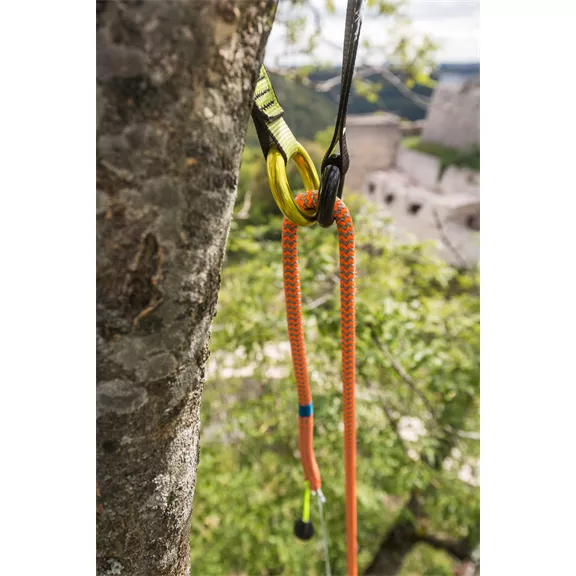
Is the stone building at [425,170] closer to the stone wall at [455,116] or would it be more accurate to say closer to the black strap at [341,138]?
the stone wall at [455,116]

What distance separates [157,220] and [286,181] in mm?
224

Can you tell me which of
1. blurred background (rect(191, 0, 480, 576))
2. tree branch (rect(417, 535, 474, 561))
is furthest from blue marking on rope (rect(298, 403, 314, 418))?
tree branch (rect(417, 535, 474, 561))

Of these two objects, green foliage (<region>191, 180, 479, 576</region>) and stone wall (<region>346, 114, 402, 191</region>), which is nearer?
green foliage (<region>191, 180, 479, 576</region>)

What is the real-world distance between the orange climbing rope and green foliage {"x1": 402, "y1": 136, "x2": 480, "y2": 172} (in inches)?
229

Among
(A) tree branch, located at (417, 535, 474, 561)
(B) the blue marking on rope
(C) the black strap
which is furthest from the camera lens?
(A) tree branch, located at (417, 535, 474, 561)

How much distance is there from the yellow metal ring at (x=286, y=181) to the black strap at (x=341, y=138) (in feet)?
0.10

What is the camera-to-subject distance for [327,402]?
1.75 meters

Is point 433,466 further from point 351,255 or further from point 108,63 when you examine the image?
point 108,63

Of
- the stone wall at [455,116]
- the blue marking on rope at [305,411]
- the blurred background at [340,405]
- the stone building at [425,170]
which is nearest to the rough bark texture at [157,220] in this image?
the blue marking on rope at [305,411]

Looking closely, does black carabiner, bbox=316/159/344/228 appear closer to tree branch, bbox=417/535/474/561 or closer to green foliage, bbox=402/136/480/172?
tree branch, bbox=417/535/474/561

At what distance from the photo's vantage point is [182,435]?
458 mm

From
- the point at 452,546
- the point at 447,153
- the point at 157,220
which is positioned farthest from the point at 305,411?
the point at 447,153

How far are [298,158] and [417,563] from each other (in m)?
3.30

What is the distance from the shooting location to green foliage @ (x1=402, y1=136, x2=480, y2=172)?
607 cm
